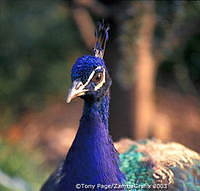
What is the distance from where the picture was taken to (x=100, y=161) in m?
2.49

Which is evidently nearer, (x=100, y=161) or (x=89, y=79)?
(x=89, y=79)

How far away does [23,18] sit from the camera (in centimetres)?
685

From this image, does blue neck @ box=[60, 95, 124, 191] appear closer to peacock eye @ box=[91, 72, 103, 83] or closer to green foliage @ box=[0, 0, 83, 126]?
peacock eye @ box=[91, 72, 103, 83]

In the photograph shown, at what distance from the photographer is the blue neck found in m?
2.48

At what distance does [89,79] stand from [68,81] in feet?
16.4

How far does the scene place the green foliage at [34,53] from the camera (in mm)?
6852

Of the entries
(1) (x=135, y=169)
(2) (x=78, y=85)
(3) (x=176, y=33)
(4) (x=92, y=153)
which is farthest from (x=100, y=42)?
(3) (x=176, y=33)

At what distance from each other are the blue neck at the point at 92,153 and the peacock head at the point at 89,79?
0.06 meters

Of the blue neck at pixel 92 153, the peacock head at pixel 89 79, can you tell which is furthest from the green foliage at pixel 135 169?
the peacock head at pixel 89 79

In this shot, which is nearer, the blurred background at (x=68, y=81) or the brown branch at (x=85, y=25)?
the blurred background at (x=68, y=81)

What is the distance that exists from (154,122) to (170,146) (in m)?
2.97

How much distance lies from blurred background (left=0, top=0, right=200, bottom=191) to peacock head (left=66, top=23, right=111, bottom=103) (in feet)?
4.77

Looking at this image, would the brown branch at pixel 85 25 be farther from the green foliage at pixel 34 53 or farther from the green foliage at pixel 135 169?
the green foliage at pixel 135 169

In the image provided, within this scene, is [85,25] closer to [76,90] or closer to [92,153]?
[92,153]
